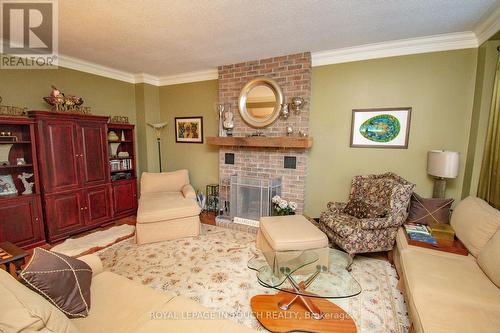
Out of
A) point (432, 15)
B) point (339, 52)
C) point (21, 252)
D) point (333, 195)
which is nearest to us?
point (21, 252)

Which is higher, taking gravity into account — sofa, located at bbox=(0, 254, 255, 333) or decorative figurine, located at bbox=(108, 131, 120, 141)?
decorative figurine, located at bbox=(108, 131, 120, 141)

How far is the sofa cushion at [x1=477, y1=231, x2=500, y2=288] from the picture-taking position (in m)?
1.57

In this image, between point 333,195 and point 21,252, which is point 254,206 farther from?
point 21,252

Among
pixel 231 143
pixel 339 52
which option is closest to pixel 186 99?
pixel 231 143

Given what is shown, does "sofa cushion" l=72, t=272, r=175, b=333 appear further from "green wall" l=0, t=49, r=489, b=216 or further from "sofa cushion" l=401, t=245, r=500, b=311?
"green wall" l=0, t=49, r=489, b=216

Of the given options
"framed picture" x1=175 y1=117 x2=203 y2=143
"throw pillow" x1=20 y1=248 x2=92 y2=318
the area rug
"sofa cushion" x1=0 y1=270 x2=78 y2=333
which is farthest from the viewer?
"framed picture" x1=175 y1=117 x2=203 y2=143

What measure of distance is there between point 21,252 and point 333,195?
11.0ft

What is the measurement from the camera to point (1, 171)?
2803 mm

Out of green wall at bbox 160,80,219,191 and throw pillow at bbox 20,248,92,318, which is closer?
throw pillow at bbox 20,248,92,318

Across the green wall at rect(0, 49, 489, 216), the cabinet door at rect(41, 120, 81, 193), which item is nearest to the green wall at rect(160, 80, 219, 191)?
the green wall at rect(0, 49, 489, 216)

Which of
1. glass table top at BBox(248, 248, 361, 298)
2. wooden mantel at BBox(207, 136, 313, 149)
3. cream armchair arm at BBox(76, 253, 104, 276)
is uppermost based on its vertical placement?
wooden mantel at BBox(207, 136, 313, 149)

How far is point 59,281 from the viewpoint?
1235mm

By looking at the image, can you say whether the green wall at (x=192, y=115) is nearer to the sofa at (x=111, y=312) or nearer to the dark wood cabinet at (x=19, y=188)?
the dark wood cabinet at (x=19, y=188)

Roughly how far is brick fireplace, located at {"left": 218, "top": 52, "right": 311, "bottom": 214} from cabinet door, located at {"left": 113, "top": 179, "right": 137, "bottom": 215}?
1.62 meters
